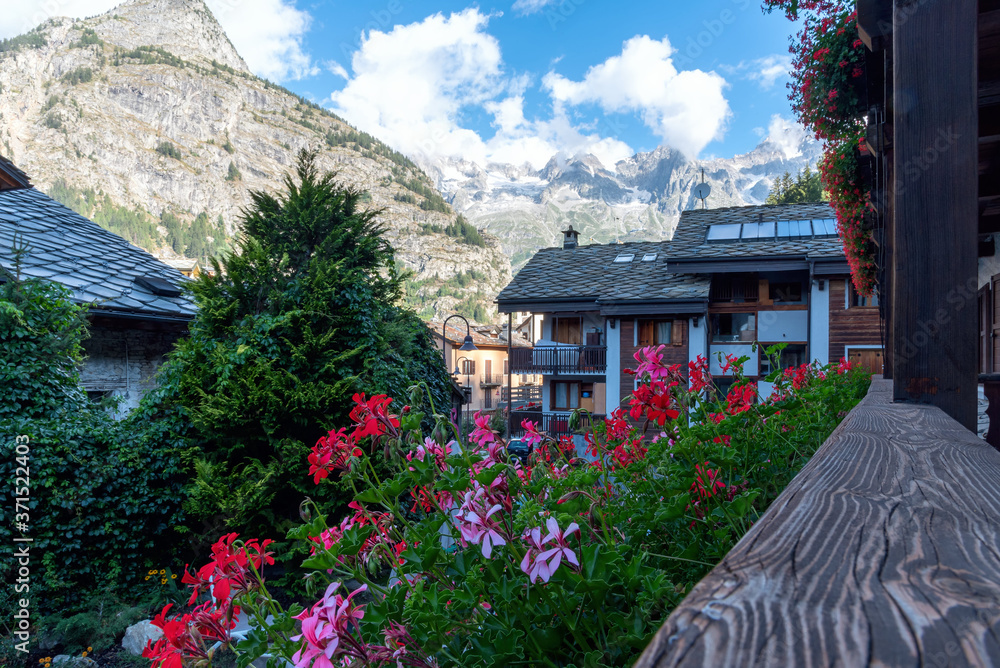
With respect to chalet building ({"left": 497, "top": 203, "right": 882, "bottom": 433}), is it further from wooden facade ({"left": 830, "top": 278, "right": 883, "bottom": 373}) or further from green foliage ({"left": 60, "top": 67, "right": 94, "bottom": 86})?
green foliage ({"left": 60, "top": 67, "right": 94, "bottom": 86})

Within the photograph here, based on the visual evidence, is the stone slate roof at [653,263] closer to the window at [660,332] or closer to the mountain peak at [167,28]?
the window at [660,332]

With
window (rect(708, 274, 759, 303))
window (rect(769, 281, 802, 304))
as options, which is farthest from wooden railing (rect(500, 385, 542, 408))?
window (rect(769, 281, 802, 304))

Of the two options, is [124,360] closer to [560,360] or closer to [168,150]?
[560,360]

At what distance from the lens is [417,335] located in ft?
23.0

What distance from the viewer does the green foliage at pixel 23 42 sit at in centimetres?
9494

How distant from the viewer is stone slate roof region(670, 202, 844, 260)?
16516 millimetres

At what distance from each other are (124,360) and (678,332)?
576 inches

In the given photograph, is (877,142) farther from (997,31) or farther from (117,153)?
(117,153)

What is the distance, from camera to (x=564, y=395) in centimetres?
1917

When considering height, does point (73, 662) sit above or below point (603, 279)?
below

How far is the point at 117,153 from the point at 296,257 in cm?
11296

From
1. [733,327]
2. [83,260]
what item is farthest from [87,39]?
[733,327]

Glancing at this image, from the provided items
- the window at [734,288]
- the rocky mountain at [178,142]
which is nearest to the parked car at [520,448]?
the window at [734,288]

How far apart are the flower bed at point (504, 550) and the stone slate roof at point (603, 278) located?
1553 cm
